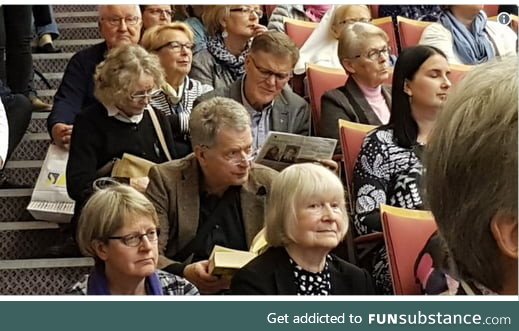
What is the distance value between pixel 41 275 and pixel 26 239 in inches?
8.6

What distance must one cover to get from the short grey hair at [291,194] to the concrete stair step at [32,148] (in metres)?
0.95

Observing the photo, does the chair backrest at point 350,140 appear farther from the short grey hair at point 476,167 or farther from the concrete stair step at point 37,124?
the short grey hair at point 476,167

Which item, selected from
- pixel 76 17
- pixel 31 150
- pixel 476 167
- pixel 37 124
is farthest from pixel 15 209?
pixel 476 167

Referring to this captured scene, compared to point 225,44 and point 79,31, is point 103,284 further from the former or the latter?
point 79,31

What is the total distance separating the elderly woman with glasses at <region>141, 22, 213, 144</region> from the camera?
2.24 meters

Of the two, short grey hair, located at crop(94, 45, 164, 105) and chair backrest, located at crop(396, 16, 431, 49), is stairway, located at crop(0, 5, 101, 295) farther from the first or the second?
chair backrest, located at crop(396, 16, 431, 49)

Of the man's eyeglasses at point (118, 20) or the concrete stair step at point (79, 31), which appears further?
the concrete stair step at point (79, 31)

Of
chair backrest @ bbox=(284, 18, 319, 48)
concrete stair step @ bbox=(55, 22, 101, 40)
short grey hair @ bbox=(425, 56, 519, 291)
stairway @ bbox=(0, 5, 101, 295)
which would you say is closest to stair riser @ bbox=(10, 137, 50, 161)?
stairway @ bbox=(0, 5, 101, 295)

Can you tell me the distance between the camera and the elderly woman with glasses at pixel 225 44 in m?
2.43

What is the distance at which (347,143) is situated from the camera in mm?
1979

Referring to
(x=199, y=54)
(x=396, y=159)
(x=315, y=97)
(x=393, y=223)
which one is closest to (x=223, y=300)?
(x=393, y=223)

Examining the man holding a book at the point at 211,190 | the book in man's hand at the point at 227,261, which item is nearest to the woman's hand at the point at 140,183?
the man holding a book at the point at 211,190

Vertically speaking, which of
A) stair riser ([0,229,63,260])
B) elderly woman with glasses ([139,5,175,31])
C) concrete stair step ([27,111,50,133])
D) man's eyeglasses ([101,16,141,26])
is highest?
man's eyeglasses ([101,16,141,26])

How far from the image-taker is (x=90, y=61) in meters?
2.32
